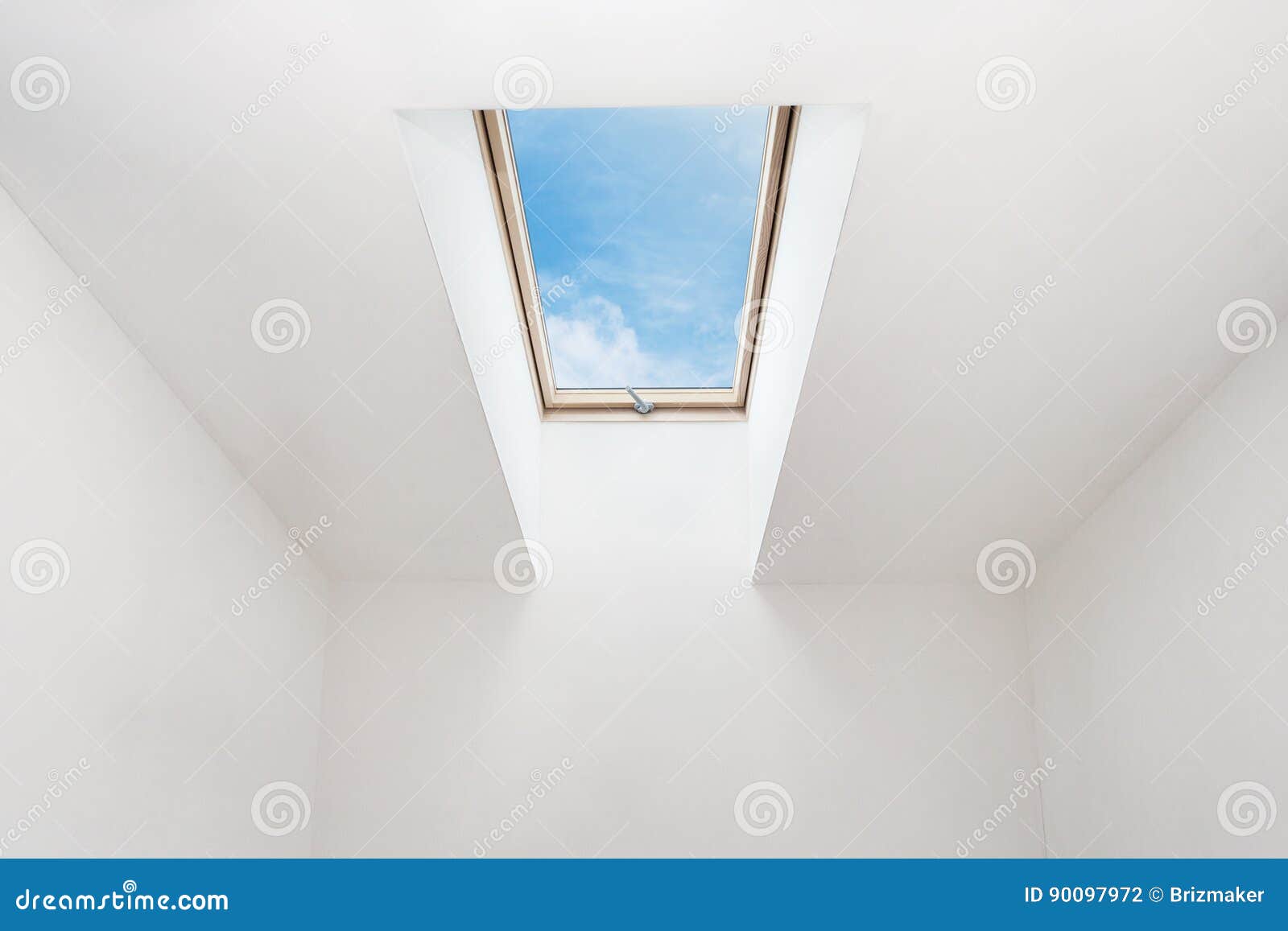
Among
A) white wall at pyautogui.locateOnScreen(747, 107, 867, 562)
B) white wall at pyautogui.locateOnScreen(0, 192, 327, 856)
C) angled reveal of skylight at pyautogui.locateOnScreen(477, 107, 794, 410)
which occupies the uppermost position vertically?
angled reveal of skylight at pyautogui.locateOnScreen(477, 107, 794, 410)

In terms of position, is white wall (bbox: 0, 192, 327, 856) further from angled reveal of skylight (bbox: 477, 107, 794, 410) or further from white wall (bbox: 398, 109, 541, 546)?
angled reveal of skylight (bbox: 477, 107, 794, 410)

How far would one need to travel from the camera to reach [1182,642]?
8.43 feet

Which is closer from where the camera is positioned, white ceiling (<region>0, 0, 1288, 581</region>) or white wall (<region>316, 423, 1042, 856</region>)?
white ceiling (<region>0, 0, 1288, 581</region>)

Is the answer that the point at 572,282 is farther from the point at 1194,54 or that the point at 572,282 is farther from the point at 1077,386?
the point at 1194,54

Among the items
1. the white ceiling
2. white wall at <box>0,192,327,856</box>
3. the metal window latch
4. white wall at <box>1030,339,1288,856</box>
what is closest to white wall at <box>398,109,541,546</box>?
the white ceiling

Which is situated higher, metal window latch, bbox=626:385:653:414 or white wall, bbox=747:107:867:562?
metal window latch, bbox=626:385:653:414

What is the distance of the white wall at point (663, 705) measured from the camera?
10.9 feet

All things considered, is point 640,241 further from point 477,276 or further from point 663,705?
point 663,705

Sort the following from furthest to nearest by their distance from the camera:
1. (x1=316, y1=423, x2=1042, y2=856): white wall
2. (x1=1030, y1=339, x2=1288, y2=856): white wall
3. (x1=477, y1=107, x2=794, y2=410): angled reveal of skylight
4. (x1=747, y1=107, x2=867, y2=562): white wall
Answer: (x1=316, y1=423, x2=1042, y2=856): white wall → (x1=477, y1=107, x2=794, y2=410): angled reveal of skylight → (x1=1030, y1=339, x2=1288, y2=856): white wall → (x1=747, y1=107, x2=867, y2=562): white wall

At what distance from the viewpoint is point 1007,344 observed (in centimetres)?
233

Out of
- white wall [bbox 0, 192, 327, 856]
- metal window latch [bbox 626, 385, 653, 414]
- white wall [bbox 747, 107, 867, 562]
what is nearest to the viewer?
white wall [bbox 0, 192, 327, 856]

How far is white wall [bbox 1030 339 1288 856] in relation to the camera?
225 centimetres

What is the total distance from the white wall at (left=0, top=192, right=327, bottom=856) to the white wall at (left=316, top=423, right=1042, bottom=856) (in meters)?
0.55
